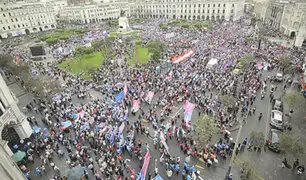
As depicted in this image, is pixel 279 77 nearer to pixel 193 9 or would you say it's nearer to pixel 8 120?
pixel 8 120

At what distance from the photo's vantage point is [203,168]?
53.8 ft

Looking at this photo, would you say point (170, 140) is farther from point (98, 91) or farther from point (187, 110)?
point (98, 91)

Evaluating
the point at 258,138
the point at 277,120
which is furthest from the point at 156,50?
the point at 258,138

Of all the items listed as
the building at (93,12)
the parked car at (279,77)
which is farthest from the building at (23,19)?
the parked car at (279,77)

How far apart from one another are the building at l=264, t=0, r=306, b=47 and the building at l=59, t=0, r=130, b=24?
79035 mm

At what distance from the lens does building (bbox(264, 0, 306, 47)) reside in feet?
146

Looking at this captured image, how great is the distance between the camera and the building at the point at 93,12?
359 feet

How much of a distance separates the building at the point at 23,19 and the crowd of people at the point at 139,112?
209 ft

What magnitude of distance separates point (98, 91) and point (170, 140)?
15949 mm

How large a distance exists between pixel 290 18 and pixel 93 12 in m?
96.2

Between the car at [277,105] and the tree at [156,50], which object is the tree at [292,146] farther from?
the tree at [156,50]

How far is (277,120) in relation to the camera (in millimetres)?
20500

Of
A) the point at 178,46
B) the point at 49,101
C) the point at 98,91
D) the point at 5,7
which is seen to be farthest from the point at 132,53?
the point at 5,7

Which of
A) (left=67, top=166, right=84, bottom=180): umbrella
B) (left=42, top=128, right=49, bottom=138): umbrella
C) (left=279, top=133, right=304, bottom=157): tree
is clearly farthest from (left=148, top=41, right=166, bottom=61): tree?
(left=67, top=166, right=84, bottom=180): umbrella
